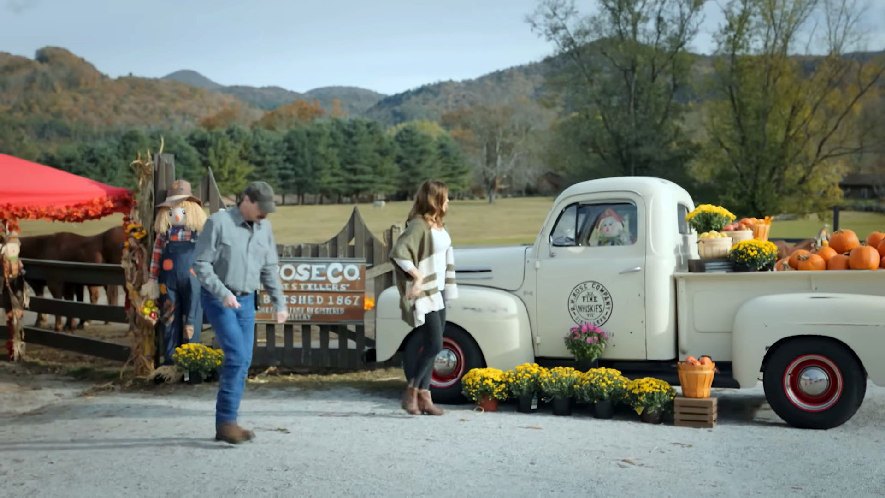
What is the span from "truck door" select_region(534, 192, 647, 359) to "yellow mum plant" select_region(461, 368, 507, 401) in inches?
27.8

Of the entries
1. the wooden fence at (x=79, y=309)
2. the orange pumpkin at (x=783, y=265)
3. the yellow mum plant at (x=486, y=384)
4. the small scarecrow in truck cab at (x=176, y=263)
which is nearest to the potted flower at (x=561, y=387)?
the yellow mum plant at (x=486, y=384)

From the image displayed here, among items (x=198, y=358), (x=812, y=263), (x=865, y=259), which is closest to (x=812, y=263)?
(x=812, y=263)

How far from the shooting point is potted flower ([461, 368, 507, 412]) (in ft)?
27.2

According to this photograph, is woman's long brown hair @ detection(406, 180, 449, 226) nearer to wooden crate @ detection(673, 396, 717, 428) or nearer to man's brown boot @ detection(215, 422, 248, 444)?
man's brown boot @ detection(215, 422, 248, 444)

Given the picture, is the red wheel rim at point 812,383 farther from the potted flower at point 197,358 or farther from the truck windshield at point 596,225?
the potted flower at point 197,358

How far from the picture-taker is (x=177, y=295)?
10.5 meters

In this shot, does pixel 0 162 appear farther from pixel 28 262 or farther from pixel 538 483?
pixel 538 483

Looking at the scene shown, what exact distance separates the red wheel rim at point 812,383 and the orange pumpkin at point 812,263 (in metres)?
0.85

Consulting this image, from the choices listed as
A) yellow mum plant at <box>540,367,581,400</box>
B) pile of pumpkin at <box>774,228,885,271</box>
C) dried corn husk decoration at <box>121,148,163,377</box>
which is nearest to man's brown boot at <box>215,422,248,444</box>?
yellow mum plant at <box>540,367,581,400</box>

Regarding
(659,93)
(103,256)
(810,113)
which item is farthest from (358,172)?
(103,256)

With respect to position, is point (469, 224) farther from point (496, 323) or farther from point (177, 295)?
point (496, 323)

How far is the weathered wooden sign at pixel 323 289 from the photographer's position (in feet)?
35.2

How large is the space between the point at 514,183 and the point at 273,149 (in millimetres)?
32652

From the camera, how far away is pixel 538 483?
586cm
